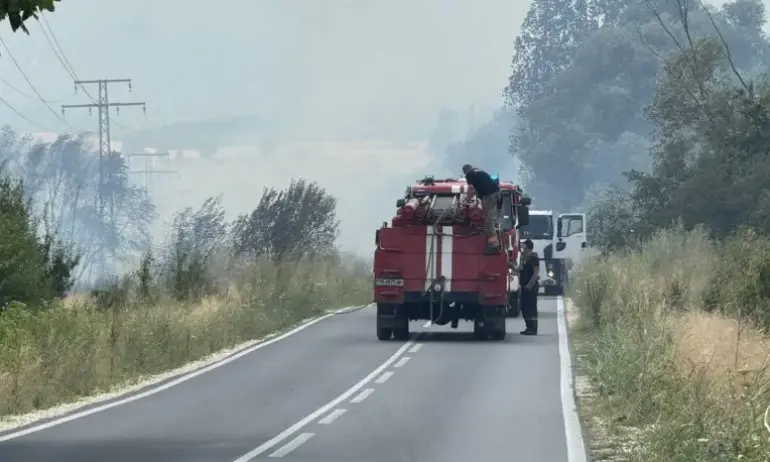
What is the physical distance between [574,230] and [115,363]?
1521 inches

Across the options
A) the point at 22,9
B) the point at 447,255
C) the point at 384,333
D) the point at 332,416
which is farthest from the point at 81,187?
the point at 22,9

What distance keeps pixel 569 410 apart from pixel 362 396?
10.3 ft

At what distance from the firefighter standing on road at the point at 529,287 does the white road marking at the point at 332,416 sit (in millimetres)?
12857

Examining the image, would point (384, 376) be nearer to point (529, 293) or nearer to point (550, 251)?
point (529, 293)

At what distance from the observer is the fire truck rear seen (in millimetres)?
29500

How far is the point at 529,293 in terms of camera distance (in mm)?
31391

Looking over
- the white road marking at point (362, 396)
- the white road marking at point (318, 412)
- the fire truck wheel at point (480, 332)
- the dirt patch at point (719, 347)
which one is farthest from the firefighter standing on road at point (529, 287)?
the white road marking at point (362, 396)

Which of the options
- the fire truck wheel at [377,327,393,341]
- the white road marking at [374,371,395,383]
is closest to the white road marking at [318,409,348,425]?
the white road marking at [374,371,395,383]

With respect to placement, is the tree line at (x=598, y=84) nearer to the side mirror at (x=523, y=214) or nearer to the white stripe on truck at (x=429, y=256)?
the side mirror at (x=523, y=214)

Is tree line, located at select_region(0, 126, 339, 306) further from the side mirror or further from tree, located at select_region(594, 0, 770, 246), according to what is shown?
tree, located at select_region(594, 0, 770, 246)

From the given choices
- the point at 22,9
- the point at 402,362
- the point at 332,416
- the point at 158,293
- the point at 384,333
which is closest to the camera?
the point at 22,9

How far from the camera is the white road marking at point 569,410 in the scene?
1494 cm

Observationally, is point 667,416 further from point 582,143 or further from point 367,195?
point 367,195

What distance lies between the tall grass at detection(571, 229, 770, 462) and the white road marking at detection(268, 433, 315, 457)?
3130mm
